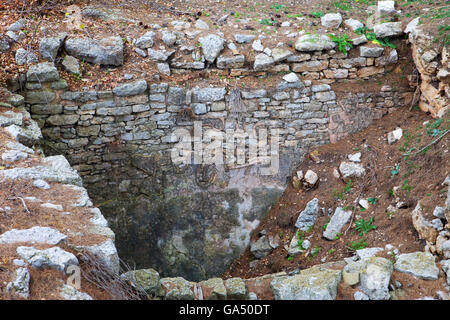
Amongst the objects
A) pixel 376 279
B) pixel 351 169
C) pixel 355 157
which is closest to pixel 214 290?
pixel 376 279

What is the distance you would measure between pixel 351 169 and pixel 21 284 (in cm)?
491

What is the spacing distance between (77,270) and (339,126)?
508cm

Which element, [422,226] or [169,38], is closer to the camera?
[422,226]

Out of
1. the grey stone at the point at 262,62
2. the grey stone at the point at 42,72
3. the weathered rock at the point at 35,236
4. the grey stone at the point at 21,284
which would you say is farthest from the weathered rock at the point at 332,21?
the grey stone at the point at 21,284

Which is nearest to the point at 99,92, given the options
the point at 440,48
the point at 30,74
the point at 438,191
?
the point at 30,74

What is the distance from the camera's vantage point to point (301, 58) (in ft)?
21.9

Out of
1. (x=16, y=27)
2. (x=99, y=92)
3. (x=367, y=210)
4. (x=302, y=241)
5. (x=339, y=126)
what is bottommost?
(x=302, y=241)

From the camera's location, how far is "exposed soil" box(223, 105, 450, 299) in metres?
5.11

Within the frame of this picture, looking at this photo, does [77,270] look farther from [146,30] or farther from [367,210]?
[146,30]

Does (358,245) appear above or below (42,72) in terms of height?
below

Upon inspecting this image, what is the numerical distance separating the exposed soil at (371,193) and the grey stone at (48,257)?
3.39 meters

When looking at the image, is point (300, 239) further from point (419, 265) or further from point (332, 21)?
point (332, 21)

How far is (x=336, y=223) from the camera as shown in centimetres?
589

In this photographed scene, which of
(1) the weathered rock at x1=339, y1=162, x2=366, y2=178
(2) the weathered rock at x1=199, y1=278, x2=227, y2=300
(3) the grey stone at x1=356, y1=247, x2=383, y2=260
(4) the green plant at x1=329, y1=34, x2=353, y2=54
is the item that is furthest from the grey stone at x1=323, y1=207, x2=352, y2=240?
(4) the green plant at x1=329, y1=34, x2=353, y2=54
